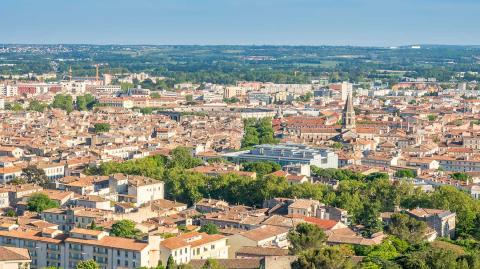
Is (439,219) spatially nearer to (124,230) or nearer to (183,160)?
(124,230)

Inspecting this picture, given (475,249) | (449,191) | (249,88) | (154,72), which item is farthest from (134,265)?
(154,72)


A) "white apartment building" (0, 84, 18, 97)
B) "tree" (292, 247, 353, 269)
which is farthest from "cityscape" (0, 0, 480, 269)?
"white apartment building" (0, 84, 18, 97)

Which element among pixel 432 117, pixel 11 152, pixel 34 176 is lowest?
pixel 432 117

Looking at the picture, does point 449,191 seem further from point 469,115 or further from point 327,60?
point 327,60

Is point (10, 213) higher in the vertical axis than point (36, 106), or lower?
higher

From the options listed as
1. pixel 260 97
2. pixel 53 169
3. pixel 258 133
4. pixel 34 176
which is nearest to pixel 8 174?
pixel 53 169

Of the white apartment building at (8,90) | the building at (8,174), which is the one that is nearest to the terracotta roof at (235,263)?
the building at (8,174)

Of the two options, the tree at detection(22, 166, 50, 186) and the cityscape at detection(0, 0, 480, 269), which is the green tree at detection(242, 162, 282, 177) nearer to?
the cityscape at detection(0, 0, 480, 269)

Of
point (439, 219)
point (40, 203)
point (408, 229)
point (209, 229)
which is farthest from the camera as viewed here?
point (40, 203)
